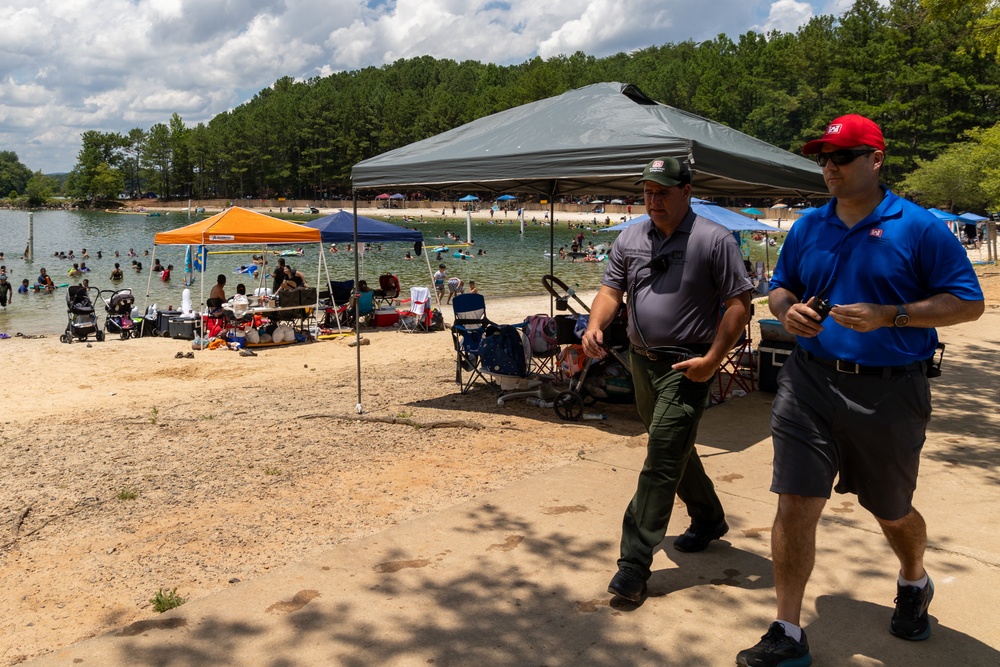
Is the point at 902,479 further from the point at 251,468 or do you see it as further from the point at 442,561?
the point at 251,468

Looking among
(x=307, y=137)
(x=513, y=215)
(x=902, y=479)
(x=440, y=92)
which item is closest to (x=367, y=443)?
(x=902, y=479)

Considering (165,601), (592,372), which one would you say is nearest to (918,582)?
(165,601)

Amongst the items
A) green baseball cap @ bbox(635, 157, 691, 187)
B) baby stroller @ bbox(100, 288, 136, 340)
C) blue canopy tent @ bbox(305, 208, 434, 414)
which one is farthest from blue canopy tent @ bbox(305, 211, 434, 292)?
green baseball cap @ bbox(635, 157, 691, 187)

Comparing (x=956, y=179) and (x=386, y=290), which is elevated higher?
(x=956, y=179)

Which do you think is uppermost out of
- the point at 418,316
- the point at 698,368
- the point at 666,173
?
the point at 666,173

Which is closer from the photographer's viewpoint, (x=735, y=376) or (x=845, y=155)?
(x=845, y=155)

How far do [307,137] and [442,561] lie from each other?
382ft

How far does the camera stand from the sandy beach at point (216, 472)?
3693mm

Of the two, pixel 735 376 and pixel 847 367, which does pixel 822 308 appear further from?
pixel 735 376

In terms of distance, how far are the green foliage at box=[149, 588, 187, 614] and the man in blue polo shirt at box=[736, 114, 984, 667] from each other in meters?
2.27

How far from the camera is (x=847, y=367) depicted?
263cm

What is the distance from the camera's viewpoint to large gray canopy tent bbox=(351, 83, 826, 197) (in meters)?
6.13

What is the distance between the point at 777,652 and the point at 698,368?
1.07 metres

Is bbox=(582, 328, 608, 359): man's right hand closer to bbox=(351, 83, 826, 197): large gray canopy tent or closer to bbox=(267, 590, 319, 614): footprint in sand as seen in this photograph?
bbox=(267, 590, 319, 614): footprint in sand
